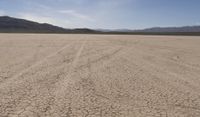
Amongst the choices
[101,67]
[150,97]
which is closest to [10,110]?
[150,97]

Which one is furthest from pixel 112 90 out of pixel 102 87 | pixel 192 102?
pixel 192 102

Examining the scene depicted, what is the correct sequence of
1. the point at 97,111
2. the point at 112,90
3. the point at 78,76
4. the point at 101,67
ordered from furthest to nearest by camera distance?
1. the point at 101,67
2. the point at 78,76
3. the point at 112,90
4. the point at 97,111

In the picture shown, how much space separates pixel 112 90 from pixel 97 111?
125 cm

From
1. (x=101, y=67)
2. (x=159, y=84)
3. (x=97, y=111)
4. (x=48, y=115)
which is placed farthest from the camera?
(x=101, y=67)

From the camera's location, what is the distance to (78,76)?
6.23 meters

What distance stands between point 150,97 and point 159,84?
115 cm

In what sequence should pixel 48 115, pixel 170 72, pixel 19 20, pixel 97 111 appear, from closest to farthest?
pixel 48 115 → pixel 97 111 → pixel 170 72 → pixel 19 20

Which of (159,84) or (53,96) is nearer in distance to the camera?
(53,96)

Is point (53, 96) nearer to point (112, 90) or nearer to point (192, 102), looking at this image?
point (112, 90)

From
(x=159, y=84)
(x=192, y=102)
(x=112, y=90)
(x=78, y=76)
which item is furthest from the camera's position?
(x=78, y=76)

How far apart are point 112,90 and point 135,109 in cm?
114

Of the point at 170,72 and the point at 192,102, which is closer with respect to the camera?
the point at 192,102

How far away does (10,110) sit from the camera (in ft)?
12.3

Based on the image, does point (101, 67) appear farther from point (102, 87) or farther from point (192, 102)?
point (192, 102)
